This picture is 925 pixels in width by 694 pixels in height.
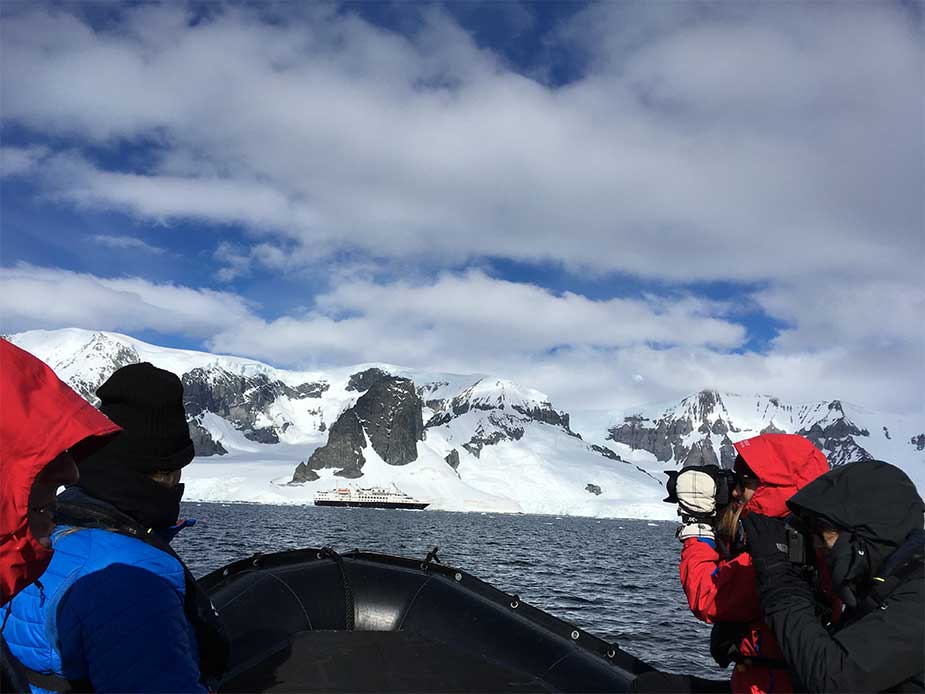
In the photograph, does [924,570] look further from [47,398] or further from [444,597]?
[444,597]

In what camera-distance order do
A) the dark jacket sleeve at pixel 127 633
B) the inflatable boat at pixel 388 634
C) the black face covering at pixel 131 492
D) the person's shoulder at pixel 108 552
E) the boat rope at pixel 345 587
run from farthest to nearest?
the boat rope at pixel 345 587 → the inflatable boat at pixel 388 634 → the black face covering at pixel 131 492 → the person's shoulder at pixel 108 552 → the dark jacket sleeve at pixel 127 633

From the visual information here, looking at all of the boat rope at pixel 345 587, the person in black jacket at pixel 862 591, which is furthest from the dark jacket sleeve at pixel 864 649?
the boat rope at pixel 345 587

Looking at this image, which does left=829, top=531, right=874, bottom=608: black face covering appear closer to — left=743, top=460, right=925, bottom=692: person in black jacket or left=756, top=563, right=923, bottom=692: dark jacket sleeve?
left=743, top=460, right=925, bottom=692: person in black jacket

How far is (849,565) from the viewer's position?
3.04 m

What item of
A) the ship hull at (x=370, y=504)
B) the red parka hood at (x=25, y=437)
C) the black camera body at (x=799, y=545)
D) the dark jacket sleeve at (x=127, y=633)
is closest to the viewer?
the red parka hood at (x=25, y=437)

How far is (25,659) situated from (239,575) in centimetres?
600

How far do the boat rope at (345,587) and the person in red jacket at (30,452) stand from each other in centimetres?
606

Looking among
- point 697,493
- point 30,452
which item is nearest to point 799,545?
point 697,493

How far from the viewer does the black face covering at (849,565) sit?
304 centimetres

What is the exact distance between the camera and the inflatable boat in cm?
649

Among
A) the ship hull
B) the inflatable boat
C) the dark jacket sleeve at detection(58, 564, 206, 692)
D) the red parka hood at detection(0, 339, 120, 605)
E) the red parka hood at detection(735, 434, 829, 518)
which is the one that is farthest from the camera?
the ship hull

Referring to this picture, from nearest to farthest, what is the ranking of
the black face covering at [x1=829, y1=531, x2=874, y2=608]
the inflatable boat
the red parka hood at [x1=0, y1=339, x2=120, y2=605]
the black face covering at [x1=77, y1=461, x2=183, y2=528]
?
the red parka hood at [x1=0, y1=339, x2=120, y2=605] → the black face covering at [x1=77, y1=461, x2=183, y2=528] → the black face covering at [x1=829, y1=531, x2=874, y2=608] → the inflatable boat

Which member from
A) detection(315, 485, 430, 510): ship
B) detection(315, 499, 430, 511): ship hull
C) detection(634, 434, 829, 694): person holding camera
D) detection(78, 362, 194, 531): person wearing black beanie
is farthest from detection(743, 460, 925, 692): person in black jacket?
detection(315, 499, 430, 511): ship hull

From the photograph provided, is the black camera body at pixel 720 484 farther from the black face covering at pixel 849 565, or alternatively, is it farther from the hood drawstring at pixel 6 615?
the hood drawstring at pixel 6 615
